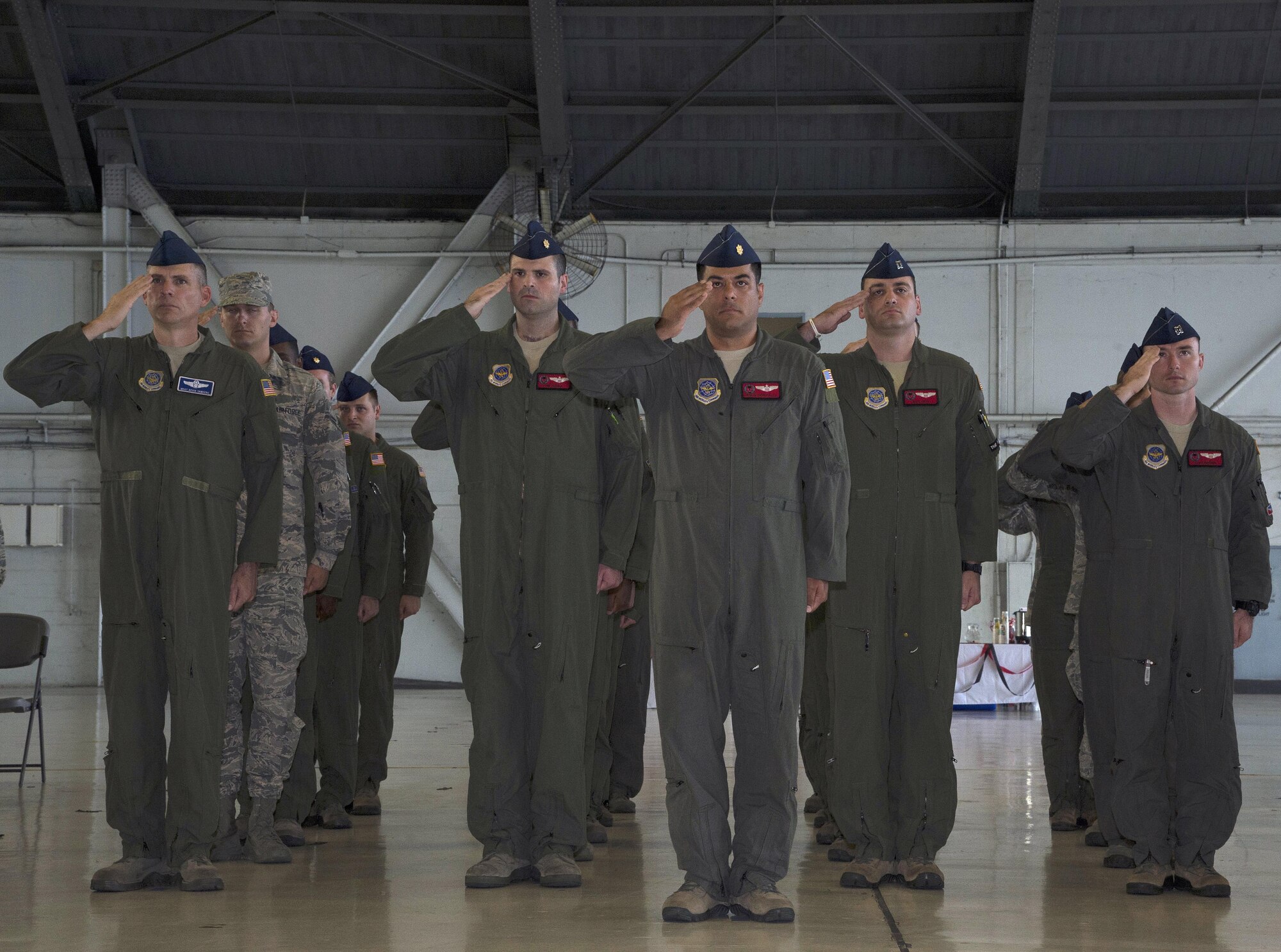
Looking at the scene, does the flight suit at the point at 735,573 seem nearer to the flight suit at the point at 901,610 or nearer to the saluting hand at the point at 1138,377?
the flight suit at the point at 901,610

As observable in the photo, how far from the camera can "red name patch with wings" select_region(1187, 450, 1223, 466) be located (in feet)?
14.7

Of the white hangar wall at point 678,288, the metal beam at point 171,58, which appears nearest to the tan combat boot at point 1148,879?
the white hangar wall at point 678,288

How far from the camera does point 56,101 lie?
1323cm

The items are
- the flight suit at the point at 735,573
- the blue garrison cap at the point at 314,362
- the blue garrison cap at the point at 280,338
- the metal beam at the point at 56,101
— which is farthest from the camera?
the metal beam at the point at 56,101

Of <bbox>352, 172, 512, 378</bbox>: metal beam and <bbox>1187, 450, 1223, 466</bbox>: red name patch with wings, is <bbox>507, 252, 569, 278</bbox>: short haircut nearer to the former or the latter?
<bbox>1187, 450, 1223, 466</bbox>: red name patch with wings

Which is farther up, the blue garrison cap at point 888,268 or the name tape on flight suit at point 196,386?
the blue garrison cap at point 888,268

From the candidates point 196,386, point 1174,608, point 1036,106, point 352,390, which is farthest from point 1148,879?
point 1036,106

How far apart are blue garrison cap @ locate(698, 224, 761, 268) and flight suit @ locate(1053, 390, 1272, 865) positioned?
54.5 inches

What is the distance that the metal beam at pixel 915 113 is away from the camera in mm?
12812

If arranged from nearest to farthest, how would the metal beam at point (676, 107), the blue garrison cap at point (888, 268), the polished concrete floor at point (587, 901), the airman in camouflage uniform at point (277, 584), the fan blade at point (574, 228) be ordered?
the polished concrete floor at point (587, 901), the blue garrison cap at point (888, 268), the airman in camouflage uniform at point (277, 584), the metal beam at point (676, 107), the fan blade at point (574, 228)

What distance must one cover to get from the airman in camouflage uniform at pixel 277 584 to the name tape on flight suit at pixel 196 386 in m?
0.24

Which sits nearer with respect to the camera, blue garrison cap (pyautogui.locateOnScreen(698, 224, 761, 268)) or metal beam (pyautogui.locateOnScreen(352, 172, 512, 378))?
blue garrison cap (pyautogui.locateOnScreen(698, 224, 761, 268))

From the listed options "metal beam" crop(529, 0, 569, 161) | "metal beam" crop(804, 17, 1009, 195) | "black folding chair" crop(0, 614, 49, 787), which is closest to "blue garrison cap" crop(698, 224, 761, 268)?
"black folding chair" crop(0, 614, 49, 787)

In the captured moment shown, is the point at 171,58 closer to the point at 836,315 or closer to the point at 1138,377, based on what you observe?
the point at 836,315
